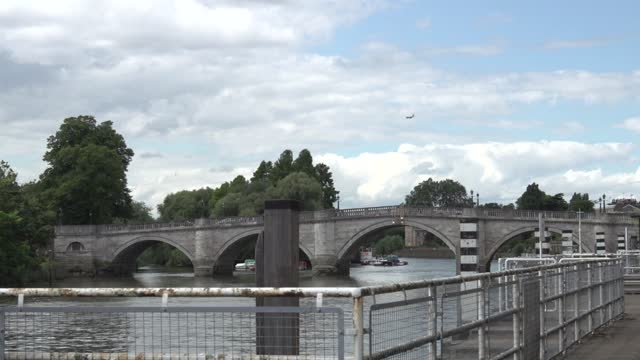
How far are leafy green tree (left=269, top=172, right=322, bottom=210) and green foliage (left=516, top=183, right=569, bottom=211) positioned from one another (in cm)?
4757

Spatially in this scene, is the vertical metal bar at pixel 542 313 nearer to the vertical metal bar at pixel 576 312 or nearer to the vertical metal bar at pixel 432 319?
the vertical metal bar at pixel 576 312

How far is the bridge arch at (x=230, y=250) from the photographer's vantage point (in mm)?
78125

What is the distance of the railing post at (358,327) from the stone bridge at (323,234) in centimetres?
4757

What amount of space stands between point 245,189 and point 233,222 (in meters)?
23.4

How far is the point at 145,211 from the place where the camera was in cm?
11531

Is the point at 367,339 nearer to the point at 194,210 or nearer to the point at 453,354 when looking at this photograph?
the point at 453,354

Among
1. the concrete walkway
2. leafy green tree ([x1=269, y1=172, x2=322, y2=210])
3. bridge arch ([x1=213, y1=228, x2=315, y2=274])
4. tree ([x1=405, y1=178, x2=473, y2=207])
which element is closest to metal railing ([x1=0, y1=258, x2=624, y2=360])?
the concrete walkway

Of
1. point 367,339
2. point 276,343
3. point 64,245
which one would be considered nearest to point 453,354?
point 276,343

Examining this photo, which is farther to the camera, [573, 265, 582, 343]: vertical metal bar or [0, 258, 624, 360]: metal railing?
[573, 265, 582, 343]: vertical metal bar

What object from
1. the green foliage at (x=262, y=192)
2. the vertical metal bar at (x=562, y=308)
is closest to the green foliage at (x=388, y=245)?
the green foliage at (x=262, y=192)

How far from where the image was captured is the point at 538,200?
132m

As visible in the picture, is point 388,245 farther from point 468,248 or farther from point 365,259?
point 468,248

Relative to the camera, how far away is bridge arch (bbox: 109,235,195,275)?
82.1 m

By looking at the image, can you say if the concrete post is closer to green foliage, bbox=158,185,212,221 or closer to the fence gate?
the fence gate
